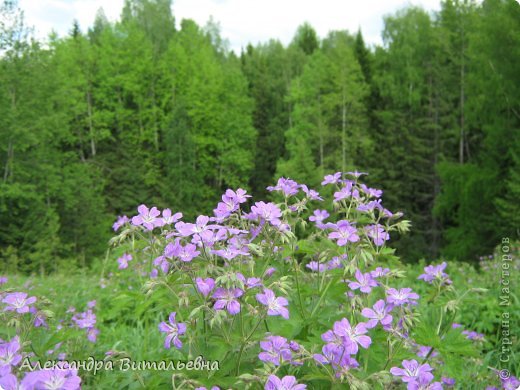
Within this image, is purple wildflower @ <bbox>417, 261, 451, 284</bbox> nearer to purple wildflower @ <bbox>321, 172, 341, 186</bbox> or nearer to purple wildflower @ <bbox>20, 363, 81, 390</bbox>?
purple wildflower @ <bbox>321, 172, 341, 186</bbox>

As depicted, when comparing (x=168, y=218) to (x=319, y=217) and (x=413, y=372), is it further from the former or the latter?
(x=413, y=372)

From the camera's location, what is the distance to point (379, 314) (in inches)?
59.2

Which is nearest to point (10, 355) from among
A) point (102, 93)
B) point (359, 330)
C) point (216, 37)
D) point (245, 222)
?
point (245, 222)

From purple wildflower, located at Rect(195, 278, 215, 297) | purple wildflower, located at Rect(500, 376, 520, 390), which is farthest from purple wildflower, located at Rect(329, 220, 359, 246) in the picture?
purple wildflower, located at Rect(500, 376, 520, 390)

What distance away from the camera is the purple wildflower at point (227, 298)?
1.37 metres

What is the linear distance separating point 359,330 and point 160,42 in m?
30.8

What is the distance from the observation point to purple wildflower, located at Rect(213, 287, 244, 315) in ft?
4.49

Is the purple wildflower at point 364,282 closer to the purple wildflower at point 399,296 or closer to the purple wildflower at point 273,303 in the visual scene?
the purple wildflower at point 399,296

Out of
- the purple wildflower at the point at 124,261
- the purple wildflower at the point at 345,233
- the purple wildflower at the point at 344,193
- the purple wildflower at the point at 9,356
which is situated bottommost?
the purple wildflower at the point at 124,261

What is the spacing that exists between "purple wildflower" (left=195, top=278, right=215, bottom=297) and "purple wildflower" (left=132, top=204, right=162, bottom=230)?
26 centimetres

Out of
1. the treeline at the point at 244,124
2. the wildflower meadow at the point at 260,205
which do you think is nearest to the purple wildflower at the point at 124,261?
the wildflower meadow at the point at 260,205

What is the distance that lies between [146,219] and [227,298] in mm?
409

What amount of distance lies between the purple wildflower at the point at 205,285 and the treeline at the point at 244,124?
13.9 meters

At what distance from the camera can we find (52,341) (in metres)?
1.64
